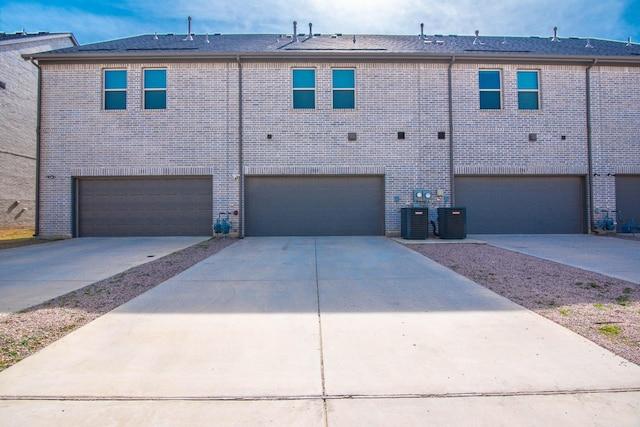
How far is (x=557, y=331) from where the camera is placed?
383 centimetres

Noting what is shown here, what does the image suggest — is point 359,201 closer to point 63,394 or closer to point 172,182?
point 172,182

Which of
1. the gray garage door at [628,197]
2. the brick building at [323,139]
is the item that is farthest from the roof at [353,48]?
the gray garage door at [628,197]

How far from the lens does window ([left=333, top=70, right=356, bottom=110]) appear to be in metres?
13.3

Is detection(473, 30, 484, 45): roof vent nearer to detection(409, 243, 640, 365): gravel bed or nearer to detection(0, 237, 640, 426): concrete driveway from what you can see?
detection(409, 243, 640, 365): gravel bed

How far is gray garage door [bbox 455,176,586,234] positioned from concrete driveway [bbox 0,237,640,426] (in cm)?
890

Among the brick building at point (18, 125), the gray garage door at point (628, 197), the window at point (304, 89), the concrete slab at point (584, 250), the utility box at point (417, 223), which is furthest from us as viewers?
the brick building at point (18, 125)

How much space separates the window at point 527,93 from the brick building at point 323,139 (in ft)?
0.14

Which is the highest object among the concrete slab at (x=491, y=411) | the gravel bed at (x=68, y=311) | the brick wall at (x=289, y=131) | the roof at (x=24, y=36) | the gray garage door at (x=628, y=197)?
the roof at (x=24, y=36)

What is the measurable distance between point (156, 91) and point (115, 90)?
149 cm

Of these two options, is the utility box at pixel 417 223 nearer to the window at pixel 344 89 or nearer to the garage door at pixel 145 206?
the window at pixel 344 89

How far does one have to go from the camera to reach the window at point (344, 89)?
13.3 meters

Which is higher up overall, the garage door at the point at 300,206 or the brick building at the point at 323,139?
the brick building at the point at 323,139

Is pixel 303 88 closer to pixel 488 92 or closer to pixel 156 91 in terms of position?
pixel 156 91

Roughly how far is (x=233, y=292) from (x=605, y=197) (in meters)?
14.3
